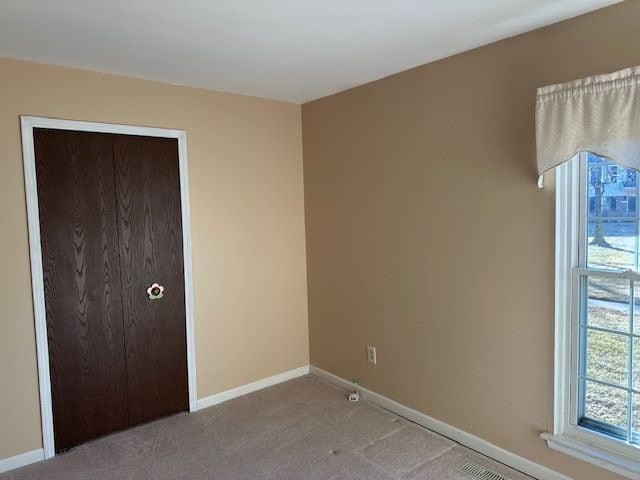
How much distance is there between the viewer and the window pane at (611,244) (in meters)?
2.05

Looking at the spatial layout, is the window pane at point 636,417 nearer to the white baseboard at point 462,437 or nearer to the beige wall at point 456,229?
the beige wall at point 456,229

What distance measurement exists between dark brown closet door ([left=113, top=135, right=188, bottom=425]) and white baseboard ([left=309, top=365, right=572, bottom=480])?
52.5 inches

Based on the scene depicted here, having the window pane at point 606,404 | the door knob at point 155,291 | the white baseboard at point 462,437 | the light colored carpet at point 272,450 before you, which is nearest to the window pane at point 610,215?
the window pane at point 606,404

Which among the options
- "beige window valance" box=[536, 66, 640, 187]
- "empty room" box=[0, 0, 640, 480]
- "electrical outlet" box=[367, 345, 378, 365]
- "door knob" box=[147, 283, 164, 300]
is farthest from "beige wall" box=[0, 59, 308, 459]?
"beige window valance" box=[536, 66, 640, 187]

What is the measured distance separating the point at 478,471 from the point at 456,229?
1345 millimetres

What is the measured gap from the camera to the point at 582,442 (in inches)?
87.3

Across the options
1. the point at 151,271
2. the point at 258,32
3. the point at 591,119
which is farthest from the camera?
the point at 151,271

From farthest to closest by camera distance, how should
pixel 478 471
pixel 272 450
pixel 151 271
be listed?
pixel 151 271 < pixel 272 450 < pixel 478 471

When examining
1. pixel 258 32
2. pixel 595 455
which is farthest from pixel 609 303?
pixel 258 32

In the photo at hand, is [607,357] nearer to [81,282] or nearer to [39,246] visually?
[81,282]

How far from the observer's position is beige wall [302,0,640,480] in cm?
230

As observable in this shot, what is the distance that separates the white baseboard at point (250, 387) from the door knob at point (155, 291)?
85 cm

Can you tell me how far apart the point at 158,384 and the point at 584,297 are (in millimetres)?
2706

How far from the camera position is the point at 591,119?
1992 millimetres
